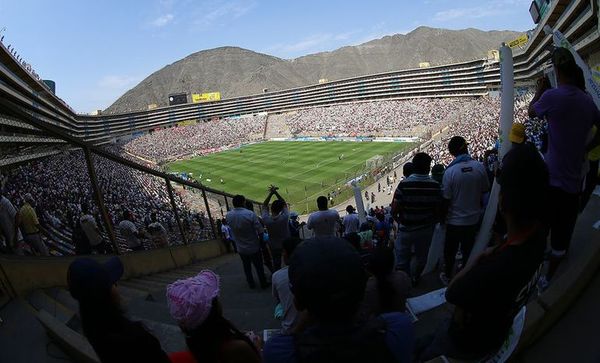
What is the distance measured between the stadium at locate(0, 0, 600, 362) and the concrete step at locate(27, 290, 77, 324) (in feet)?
0.06

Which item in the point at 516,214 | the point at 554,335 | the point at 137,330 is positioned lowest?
the point at 554,335

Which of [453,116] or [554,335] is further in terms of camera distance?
[453,116]

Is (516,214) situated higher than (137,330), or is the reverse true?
(516,214)

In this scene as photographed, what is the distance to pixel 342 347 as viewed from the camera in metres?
1.46

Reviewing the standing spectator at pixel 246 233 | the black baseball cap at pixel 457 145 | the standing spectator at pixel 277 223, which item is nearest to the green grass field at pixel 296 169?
the standing spectator at pixel 277 223

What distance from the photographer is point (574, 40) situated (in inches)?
1572

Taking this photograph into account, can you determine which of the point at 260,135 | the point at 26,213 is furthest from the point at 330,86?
the point at 26,213

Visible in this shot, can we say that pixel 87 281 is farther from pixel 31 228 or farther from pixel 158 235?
pixel 158 235

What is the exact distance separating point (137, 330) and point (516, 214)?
2.09 meters

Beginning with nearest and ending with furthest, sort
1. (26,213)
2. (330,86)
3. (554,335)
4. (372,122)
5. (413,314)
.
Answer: (554,335), (413,314), (26,213), (372,122), (330,86)

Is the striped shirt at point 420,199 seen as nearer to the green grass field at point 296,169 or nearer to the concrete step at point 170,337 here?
the concrete step at point 170,337

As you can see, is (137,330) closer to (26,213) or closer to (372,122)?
(26,213)

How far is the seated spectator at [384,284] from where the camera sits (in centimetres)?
324

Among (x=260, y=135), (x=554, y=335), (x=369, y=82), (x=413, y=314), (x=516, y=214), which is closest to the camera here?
(x=516, y=214)
